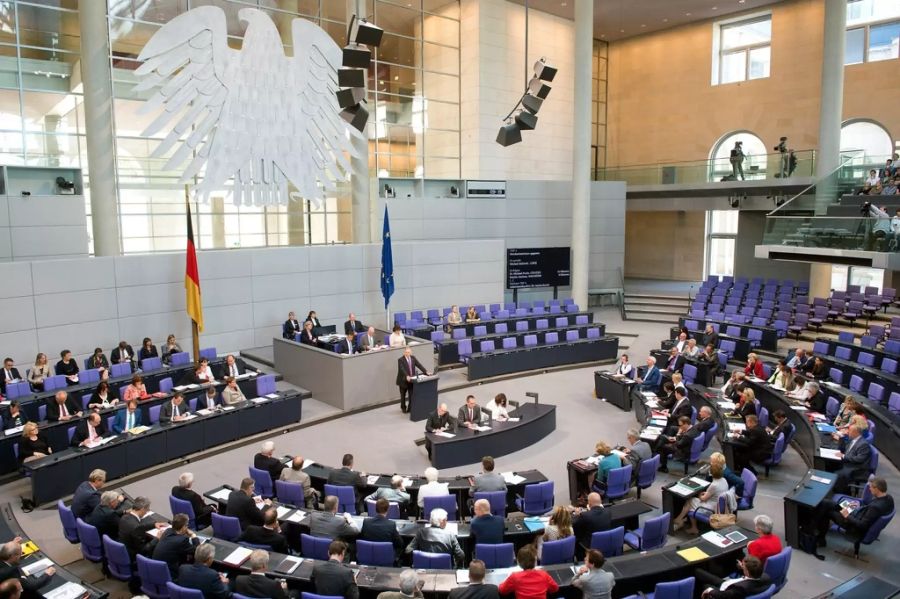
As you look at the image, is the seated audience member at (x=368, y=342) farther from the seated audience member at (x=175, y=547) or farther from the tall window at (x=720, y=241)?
the tall window at (x=720, y=241)

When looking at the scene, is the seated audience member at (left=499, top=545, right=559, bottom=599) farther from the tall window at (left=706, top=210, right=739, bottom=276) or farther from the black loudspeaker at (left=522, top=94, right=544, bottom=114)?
the tall window at (left=706, top=210, right=739, bottom=276)

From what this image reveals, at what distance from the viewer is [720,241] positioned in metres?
28.9

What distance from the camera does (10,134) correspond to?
49.8ft

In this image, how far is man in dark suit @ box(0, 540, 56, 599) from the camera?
582cm

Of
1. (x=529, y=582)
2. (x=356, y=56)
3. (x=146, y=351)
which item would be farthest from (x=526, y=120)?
(x=529, y=582)

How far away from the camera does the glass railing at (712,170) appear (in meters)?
22.1

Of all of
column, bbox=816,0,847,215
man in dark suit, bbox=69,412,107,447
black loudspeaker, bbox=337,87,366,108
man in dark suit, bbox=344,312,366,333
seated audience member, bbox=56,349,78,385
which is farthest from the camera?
column, bbox=816,0,847,215

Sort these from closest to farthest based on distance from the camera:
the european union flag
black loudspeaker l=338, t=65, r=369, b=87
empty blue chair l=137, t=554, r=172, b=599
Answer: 1. empty blue chair l=137, t=554, r=172, b=599
2. black loudspeaker l=338, t=65, r=369, b=87
3. the european union flag

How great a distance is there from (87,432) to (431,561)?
6243mm

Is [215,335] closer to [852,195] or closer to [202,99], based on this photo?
[202,99]

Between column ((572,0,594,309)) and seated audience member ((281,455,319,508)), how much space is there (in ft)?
51.9

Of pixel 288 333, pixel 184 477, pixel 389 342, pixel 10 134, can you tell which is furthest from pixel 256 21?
pixel 184 477

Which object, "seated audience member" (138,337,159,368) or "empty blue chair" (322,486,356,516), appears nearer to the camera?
"empty blue chair" (322,486,356,516)

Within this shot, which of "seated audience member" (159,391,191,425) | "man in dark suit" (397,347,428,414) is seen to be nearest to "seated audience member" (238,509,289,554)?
"seated audience member" (159,391,191,425)
